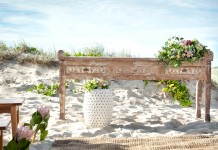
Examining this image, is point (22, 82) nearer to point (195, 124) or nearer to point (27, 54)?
point (27, 54)

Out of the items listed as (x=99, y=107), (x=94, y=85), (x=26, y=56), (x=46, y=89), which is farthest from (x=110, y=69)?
(x=26, y=56)

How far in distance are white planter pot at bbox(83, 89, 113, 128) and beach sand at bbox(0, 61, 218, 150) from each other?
14 cm

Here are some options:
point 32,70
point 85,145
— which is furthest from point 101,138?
point 32,70

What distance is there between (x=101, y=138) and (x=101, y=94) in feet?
4.31

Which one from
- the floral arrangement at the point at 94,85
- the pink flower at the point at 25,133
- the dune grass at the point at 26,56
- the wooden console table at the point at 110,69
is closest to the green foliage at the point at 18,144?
the pink flower at the point at 25,133

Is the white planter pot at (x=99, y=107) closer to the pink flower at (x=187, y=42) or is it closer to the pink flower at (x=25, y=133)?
the pink flower at (x=187, y=42)

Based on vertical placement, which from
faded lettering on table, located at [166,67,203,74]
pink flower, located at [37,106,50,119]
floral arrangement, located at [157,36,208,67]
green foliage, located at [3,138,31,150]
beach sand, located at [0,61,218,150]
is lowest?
beach sand, located at [0,61,218,150]

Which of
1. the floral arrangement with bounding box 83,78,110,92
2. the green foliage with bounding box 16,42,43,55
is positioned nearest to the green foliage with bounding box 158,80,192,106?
the floral arrangement with bounding box 83,78,110,92

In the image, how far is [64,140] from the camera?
17.4ft

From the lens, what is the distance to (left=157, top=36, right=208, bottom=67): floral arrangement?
284 inches

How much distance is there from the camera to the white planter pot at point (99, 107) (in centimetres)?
658

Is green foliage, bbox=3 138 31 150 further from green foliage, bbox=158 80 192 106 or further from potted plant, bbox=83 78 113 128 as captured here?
green foliage, bbox=158 80 192 106

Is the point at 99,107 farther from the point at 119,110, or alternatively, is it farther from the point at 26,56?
the point at 26,56

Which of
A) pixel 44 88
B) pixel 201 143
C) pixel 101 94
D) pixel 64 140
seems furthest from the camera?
pixel 44 88
